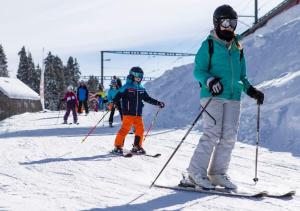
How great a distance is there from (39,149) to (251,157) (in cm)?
406

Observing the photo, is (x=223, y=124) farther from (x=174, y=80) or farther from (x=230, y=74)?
(x=174, y=80)


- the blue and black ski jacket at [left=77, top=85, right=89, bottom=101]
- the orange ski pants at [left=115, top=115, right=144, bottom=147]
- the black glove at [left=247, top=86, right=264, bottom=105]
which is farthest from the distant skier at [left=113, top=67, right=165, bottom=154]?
the blue and black ski jacket at [left=77, top=85, right=89, bottom=101]

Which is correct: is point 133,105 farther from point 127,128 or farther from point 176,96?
point 176,96

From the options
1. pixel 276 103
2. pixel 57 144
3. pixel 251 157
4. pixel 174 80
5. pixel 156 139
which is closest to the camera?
pixel 251 157

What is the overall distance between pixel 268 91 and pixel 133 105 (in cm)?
614

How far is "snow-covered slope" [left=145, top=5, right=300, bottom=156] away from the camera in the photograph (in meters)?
12.1

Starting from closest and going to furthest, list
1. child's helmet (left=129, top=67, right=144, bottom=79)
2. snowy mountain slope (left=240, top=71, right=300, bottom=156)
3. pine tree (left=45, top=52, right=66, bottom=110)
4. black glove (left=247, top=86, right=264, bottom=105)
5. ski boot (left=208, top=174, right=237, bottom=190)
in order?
ski boot (left=208, top=174, right=237, bottom=190)
black glove (left=247, top=86, right=264, bottom=105)
child's helmet (left=129, top=67, right=144, bottom=79)
snowy mountain slope (left=240, top=71, right=300, bottom=156)
pine tree (left=45, top=52, right=66, bottom=110)

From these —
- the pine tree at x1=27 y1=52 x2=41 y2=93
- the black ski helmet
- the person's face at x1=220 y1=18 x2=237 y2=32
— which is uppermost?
the pine tree at x1=27 y1=52 x2=41 y2=93

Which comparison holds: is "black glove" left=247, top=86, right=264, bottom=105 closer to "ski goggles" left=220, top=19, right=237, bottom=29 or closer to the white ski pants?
the white ski pants

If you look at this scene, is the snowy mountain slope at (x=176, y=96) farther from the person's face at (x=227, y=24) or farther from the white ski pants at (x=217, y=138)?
the person's face at (x=227, y=24)

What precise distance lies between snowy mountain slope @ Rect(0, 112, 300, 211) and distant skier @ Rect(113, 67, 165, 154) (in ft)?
1.78

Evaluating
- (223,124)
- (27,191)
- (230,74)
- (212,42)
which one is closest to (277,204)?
(223,124)

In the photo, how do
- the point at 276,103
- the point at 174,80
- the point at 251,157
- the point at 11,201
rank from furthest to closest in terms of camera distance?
the point at 174,80 → the point at 276,103 → the point at 251,157 → the point at 11,201

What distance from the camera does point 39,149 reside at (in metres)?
9.54
